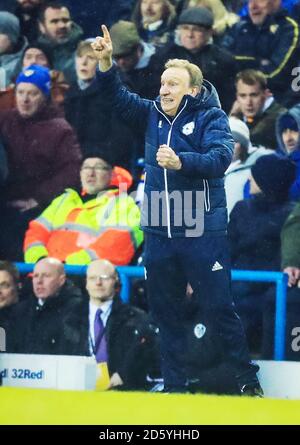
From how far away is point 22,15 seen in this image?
7453 mm

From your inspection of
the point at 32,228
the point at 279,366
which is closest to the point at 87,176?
the point at 32,228

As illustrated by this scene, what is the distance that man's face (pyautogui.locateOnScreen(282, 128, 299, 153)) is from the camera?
279 inches

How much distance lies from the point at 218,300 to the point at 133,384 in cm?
63

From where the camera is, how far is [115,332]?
7.25 metres

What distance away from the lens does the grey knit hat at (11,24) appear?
7.47 metres

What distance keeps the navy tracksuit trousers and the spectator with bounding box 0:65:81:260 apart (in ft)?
2.13

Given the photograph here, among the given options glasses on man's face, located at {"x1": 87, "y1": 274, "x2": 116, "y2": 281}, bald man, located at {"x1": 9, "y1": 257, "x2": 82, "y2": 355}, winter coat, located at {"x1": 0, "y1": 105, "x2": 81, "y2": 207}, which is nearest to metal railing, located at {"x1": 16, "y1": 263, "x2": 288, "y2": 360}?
glasses on man's face, located at {"x1": 87, "y1": 274, "x2": 116, "y2": 281}

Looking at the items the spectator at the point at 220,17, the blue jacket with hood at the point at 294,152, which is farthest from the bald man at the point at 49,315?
the spectator at the point at 220,17

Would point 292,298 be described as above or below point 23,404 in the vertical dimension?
above

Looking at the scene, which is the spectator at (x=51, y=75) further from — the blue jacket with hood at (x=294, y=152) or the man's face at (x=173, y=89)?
the blue jacket with hood at (x=294, y=152)

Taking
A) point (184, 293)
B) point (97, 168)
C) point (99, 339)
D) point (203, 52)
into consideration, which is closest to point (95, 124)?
point (97, 168)

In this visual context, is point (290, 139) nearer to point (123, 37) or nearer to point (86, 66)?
point (123, 37)
